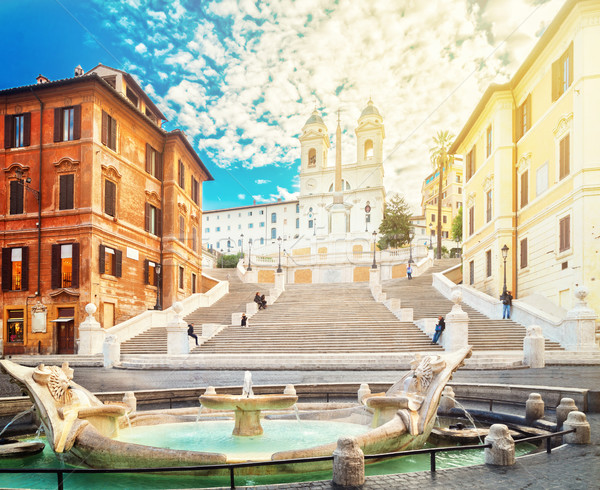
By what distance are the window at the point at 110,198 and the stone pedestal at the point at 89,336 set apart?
23.3 ft

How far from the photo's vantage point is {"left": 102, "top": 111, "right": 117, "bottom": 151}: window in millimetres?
27781

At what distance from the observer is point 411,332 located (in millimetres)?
21906

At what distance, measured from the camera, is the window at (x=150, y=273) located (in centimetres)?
3142

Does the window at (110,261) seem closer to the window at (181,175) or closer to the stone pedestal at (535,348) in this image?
the window at (181,175)

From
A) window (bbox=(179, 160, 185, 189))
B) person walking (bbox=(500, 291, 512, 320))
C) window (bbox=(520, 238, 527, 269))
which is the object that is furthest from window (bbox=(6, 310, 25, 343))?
window (bbox=(520, 238, 527, 269))

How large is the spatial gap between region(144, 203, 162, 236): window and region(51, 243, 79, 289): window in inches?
247

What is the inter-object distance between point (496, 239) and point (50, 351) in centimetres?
2628

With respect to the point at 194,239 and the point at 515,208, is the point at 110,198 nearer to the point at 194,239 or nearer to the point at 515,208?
the point at 194,239

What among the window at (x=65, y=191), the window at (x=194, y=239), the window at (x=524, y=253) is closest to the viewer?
the window at (x=524, y=253)

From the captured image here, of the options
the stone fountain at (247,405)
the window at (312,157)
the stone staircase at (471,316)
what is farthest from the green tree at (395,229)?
the stone fountain at (247,405)

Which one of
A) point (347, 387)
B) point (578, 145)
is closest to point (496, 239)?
point (578, 145)

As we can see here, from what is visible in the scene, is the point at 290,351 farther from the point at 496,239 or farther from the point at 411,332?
the point at 496,239

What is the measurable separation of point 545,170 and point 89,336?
80.1 feet

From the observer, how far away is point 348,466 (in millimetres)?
5051
